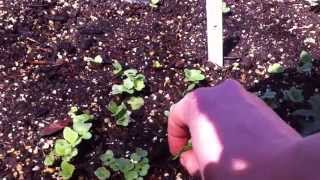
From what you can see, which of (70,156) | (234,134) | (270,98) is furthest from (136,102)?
(234,134)

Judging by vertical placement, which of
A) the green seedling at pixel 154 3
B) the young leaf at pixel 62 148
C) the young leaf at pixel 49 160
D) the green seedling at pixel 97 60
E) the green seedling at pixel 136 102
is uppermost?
the green seedling at pixel 154 3

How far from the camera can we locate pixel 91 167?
1488mm

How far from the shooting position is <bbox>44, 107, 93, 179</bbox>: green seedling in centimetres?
143

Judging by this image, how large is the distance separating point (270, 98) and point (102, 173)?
0.58m

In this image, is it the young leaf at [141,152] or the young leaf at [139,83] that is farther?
the young leaf at [139,83]

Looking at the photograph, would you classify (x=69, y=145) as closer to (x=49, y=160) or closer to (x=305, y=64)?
(x=49, y=160)

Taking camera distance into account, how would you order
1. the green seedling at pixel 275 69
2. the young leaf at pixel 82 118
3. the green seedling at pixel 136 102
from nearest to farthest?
1. the young leaf at pixel 82 118
2. the green seedling at pixel 136 102
3. the green seedling at pixel 275 69

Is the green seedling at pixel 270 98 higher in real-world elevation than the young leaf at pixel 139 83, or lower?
lower

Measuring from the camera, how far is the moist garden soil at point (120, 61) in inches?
61.1

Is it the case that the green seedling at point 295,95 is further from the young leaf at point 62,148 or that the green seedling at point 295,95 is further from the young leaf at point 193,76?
the young leaf at point 62,148

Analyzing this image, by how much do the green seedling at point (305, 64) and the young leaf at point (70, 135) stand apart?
2.56 ft

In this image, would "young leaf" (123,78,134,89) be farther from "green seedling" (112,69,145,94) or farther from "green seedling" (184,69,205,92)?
"green seedling" (184,69,205,92)

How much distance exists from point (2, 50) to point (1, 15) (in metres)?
0.21

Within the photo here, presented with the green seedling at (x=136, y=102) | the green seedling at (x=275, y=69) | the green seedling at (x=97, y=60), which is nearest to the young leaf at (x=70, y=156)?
the green seedling at (x=136, y=102)
